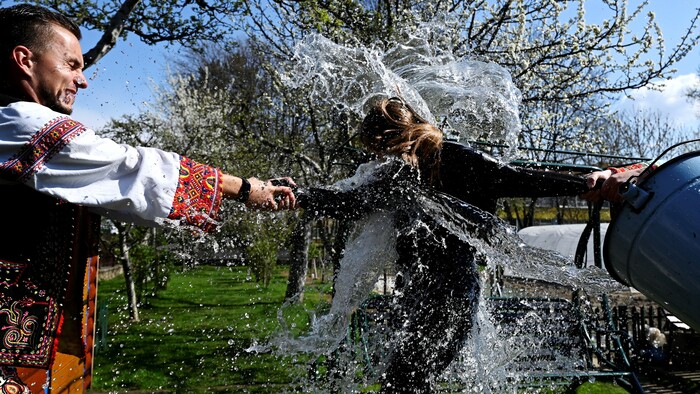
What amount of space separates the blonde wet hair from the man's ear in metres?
1.54

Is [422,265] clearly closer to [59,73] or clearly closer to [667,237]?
[667,237]

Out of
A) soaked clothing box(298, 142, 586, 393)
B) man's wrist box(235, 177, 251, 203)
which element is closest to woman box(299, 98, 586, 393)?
soaked clothing box(298, 142, 586, 393)

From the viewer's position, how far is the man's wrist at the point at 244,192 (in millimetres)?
2053

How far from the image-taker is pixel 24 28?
162 centimetres

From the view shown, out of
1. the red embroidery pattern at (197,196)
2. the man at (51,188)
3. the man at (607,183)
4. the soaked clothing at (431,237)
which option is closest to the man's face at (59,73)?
the man at (51,188)

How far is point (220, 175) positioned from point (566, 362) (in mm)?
5205

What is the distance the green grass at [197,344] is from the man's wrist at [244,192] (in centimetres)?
392

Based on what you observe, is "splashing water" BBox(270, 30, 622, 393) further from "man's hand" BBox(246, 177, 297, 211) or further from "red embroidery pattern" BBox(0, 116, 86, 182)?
"red embroidery pattern" BBox(0, 116, 86, 182)

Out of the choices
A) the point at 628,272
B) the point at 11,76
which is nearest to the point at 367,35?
the point at 628,272

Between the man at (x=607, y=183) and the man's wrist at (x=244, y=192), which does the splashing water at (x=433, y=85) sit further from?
the man's wrist at (x=244, y=192)

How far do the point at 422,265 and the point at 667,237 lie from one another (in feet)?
3.50

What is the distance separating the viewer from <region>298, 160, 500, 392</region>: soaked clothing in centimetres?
263

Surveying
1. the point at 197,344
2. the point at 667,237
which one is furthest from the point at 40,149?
the point at 197,344

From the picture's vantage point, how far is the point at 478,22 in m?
Result: 8.58
